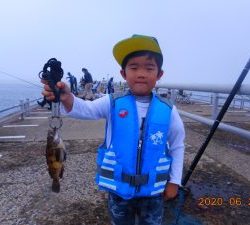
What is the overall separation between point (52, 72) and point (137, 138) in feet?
2.47

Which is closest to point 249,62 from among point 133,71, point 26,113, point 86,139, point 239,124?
point 133,71

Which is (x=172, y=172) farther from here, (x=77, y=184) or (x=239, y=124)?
(x=239, y=124)

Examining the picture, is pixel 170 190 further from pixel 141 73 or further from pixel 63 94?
pixel 63 94

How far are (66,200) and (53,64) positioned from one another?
2254 millimetres

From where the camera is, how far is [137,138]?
2576mm

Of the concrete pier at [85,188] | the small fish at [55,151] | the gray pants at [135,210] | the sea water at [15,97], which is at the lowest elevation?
the sea water at [15,97]

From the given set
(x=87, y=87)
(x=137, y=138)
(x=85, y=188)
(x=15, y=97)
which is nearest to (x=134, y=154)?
(x=137, y=138)

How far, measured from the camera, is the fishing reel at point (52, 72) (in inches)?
92.5

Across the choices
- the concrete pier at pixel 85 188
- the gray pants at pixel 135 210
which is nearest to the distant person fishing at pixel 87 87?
the concrete pier at pixel 85 188

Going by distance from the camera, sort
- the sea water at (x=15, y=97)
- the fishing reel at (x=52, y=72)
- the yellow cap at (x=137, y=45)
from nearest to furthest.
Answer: the fishing reel at (x=52, y=72)
the yellow cap at (x=137, y=45)
the sea water at (x=15, y=97)

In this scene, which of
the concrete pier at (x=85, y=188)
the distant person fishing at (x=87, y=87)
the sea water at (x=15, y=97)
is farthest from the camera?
the distant person fishing at (x=87, y=87)

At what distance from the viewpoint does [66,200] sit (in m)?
4.15

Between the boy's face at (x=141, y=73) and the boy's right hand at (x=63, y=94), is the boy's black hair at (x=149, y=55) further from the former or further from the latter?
the boy's right hand at (x=63, y=94)

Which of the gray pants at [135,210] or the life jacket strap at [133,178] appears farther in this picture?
the gray pants at [135,210]
